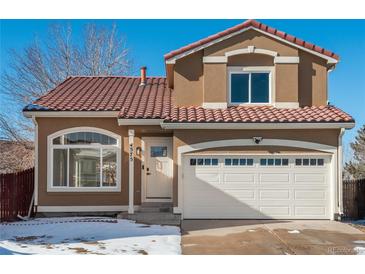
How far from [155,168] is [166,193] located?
0.96m

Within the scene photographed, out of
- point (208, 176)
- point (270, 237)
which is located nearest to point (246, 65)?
point (208, 176)

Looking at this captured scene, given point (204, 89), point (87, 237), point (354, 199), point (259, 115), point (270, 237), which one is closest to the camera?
point (87, 237)

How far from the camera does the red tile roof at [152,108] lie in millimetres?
13211

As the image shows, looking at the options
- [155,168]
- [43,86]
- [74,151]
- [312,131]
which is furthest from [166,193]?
[43,86]

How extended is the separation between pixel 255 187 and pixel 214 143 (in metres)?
1.95

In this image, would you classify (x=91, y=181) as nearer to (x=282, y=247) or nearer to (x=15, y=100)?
(x=282, y=247)

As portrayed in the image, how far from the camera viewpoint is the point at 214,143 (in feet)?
43.9

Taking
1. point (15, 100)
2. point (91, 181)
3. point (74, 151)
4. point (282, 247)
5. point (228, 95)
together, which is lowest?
point (282, 247)

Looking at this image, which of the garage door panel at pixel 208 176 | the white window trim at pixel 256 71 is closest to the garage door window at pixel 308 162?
Answer: the white window trim at pixel 256 71

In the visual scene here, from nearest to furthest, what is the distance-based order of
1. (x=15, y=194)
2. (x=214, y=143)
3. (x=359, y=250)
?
1. (x=359, y=250)
2. (x=214, y=143)
3. (x=15, y=194)

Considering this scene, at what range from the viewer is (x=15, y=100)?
29.3 m

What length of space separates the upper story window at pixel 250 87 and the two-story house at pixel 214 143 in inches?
1.4

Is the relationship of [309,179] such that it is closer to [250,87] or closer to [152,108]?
[250,87]

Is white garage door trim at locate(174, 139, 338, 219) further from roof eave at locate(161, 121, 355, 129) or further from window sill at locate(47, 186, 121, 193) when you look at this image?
window sill at locate(47, 186, 121, 193)
